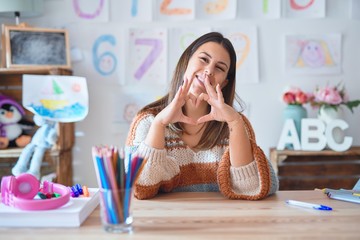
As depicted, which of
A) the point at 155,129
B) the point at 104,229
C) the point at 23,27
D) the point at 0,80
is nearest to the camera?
the point at 104,229

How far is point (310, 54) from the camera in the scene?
7.41ft

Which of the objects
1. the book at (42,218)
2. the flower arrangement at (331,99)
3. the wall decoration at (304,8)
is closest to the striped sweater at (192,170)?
the book at (42,218)

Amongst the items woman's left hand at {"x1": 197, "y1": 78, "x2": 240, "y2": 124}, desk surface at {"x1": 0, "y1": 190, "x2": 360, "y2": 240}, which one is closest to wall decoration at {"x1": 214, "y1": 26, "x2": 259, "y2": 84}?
woman's left hand at {"x1": 197, "y1": 78, "x2": 240, "y2": 124}

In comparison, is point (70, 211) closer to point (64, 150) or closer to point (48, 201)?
point (48, 201)

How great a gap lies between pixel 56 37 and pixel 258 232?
1657 millimetres

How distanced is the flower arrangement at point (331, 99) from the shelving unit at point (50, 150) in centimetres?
128

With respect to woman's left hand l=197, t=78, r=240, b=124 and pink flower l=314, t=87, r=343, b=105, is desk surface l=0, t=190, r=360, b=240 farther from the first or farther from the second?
pink flower l=314, t=87, r=343, b=105

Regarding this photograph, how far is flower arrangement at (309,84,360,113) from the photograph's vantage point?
207cm

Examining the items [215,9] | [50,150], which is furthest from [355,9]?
[50,150]

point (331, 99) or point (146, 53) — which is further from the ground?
point (146, 53)

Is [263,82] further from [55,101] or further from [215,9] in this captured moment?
[55,101]

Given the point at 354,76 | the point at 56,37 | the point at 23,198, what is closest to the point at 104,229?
the point at 23,198

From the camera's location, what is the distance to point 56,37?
2064 mm

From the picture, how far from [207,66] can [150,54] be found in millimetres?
1055
